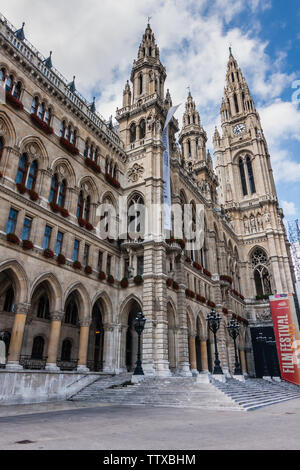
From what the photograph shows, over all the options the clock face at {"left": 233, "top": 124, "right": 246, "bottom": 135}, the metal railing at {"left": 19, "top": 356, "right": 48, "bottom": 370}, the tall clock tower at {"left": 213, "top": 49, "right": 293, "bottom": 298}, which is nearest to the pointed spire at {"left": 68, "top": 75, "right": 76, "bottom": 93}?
the metal railing at {"left": 19, "top": 356, "right": 48, "bottom": 370}

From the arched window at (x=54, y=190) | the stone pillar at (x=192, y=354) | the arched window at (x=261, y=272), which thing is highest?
the arched window at (x=261, y=272)

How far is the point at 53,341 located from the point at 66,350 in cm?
659

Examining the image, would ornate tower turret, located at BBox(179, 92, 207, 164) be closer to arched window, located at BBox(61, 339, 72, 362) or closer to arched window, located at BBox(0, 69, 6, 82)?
arched window, located at BBox(0, 69, 6, 82)

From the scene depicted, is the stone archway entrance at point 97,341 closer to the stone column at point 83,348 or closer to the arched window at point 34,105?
the stone column at point 83,348

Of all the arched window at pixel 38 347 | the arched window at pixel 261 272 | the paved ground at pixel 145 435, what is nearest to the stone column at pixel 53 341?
the arched window at pixel 38 347

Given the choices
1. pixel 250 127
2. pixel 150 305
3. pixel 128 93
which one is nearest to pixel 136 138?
pixel 128 93

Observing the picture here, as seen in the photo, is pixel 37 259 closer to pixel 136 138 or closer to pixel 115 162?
pixel 115 162

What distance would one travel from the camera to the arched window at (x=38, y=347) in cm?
2574

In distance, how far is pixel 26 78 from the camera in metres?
25.5

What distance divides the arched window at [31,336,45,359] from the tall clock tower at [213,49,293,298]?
40.2 meters

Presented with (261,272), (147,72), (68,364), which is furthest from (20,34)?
(261,272)

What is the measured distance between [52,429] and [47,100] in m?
25.7

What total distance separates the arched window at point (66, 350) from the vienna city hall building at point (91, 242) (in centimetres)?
9

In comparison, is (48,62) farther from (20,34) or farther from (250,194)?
(250,194)
